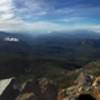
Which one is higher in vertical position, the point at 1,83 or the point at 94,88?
the point at 94,88

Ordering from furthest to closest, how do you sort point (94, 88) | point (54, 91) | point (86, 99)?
point (54, 91) → point (94, 88) → point (86, 99)

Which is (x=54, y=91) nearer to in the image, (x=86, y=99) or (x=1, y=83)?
(x=1, y=83)

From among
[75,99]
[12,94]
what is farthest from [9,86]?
[75,99]

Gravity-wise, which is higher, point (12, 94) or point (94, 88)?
point (94, 88)

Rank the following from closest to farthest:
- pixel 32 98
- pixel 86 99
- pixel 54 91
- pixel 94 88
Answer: pixel 86 99 → pixel 94 88 → pixel 32 98 → pixel 54 91

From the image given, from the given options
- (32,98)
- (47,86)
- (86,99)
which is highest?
(86,99)

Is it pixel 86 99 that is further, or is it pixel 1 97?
pixel 1 97

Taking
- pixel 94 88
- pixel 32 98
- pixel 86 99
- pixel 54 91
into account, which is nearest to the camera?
pixel 86 99

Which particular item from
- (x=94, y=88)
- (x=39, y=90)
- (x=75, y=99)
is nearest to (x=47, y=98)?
(x=39, y=90)

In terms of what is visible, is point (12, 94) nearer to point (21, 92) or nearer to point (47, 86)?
point (21, 92)
